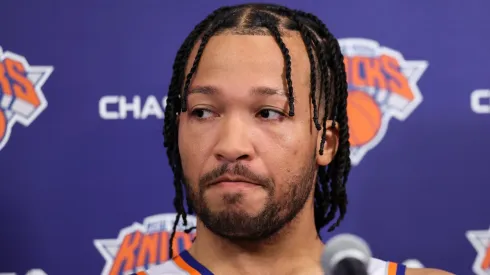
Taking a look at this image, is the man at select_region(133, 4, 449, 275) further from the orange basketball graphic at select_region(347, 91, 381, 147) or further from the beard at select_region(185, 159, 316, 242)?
the orange basketball graphic at select_region(347, 91, 381, 147)

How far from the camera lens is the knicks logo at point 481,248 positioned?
4.90 ft

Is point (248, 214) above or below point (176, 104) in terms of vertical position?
below

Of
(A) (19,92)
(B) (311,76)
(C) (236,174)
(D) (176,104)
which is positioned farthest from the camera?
(A) (19,92)

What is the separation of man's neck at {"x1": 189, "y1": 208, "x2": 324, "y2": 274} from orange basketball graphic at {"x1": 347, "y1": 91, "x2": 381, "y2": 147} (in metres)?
0.36

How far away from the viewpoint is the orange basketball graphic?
1.49 metres

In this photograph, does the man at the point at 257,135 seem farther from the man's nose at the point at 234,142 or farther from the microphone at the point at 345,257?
the microphone at the point at 345,257

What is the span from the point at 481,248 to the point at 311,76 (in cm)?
64

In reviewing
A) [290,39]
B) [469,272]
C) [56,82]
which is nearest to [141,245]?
[56,82]

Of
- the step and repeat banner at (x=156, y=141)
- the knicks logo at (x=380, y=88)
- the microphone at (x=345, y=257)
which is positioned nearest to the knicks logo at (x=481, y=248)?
the step and repeat banner at (x=156, y=141)

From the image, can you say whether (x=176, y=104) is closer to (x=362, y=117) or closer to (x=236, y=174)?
(x=236, y=174)

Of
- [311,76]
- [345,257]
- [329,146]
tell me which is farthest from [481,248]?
[345,257]

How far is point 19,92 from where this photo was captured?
1.49 metres

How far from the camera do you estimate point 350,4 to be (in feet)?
4.98

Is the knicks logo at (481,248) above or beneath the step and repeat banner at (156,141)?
beneath
